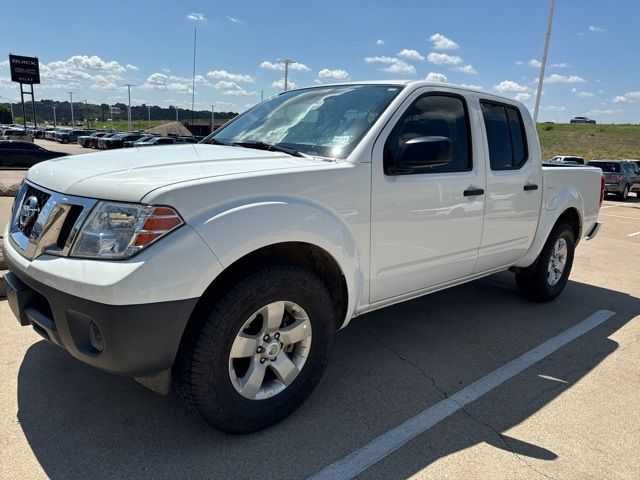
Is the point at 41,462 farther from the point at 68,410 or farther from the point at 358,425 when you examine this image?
the point at 358,425

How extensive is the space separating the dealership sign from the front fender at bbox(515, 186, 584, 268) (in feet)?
214

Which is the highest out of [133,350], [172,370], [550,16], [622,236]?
[550,16]

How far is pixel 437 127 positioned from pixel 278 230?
168cm

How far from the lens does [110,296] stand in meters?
2.05

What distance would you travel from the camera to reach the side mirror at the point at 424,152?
9.52 feet

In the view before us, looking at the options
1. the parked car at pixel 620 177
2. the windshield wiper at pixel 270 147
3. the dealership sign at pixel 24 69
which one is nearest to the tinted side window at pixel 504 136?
the windshield wiper at pixel 270 147

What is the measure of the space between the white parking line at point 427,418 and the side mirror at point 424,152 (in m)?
1.48

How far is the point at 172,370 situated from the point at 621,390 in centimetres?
293

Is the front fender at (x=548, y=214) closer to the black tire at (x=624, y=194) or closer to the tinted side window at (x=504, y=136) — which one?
the tinted side window at (x=504, y=136)

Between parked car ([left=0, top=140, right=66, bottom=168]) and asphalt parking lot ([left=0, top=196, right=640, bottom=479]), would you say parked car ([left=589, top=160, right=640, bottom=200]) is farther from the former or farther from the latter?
Result: parked car ([left=0, top=140, right=66, bottom=168])

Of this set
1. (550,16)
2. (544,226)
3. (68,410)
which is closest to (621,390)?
(544,226)

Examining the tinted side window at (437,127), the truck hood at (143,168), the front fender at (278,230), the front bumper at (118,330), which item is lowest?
the front bumper at (118,330)

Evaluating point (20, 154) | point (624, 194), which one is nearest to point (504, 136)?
point (624, 194)

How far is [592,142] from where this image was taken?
55.9 meters
